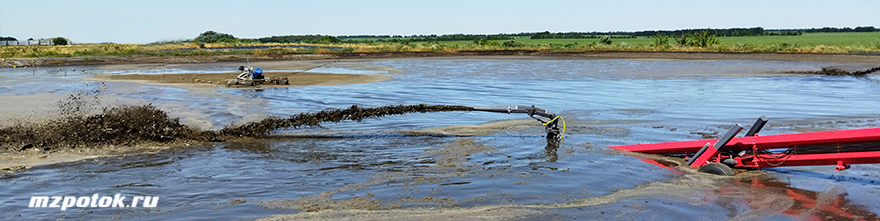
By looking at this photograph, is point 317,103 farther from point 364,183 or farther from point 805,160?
point 805,160

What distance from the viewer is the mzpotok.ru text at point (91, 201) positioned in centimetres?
816

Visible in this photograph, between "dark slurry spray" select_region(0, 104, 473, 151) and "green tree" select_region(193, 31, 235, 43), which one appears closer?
"dark slurry spray" select_region(0, 104, 473, 151)

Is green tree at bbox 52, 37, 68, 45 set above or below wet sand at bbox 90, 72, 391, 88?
below

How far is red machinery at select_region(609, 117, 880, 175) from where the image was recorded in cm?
→ 835

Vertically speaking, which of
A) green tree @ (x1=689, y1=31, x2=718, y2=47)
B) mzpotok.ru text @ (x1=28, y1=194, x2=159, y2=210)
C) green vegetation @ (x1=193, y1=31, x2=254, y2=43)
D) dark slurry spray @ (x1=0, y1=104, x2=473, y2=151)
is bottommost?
green vegetation @ (x1=193, y1=31, x2=254, y2=43)

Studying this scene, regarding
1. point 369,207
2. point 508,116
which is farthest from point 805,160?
point 508,116

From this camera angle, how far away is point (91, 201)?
329 inches

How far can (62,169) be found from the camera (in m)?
10.3

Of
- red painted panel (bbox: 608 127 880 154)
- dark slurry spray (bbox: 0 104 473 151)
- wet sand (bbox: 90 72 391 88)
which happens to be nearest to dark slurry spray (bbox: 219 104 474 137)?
dark slurry spray (bbox: 0 104 473 151)

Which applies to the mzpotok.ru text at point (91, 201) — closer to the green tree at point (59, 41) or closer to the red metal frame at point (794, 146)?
the red metal frame at point (794, 146)

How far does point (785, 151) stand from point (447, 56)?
5649 cm

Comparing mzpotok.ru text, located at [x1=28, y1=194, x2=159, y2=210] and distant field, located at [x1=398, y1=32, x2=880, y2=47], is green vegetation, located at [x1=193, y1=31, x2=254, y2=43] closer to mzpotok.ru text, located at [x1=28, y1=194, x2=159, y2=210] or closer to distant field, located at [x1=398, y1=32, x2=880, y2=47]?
distant field, located at [x1=398, y1=32, x2=880, y2=47]

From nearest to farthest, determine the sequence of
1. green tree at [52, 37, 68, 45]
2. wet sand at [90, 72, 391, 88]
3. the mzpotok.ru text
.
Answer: the mzpotok.ru text → wet sand at [90, 72, 391, 88] → green tree at [52, 37, 68, 45]

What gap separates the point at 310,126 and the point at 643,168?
743 centimetres
